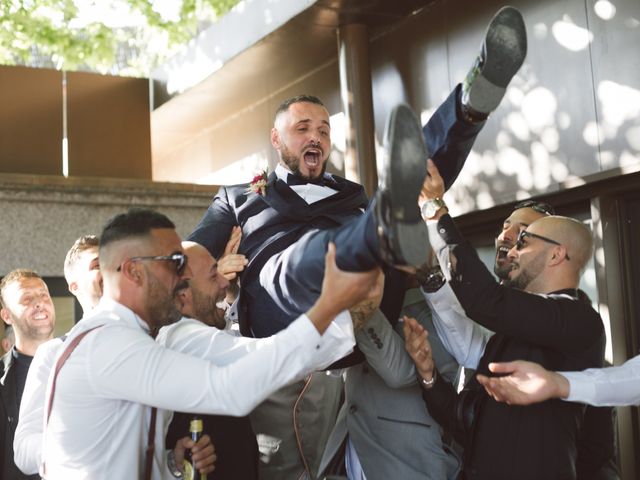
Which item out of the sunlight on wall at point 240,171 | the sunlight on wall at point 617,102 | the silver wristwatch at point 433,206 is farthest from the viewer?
the sunlight on wall at point 240,171

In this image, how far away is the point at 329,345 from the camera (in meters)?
2.97

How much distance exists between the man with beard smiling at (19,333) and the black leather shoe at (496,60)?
289cm

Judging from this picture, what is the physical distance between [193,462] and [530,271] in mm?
1560

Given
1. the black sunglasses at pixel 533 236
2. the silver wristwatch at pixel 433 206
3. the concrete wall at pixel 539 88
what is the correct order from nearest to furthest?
the silver wristwatch at pixel 433 206
the black sunglasses at pixel 533 236
the concrete wall at pixel 539 88

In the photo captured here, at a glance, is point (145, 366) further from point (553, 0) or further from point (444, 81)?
point (444, 81)

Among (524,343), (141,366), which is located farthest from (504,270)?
(141,366)

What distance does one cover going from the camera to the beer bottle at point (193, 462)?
3.33 metres

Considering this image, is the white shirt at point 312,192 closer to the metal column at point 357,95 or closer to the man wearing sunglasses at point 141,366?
the man wearing sunglasses at point 141,366

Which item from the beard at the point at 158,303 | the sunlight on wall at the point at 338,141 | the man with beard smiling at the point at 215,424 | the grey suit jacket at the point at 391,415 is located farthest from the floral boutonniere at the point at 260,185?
the sunlight on wall at the point at 338,141

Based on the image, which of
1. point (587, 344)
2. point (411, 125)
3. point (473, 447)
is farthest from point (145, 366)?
point (587, 344)

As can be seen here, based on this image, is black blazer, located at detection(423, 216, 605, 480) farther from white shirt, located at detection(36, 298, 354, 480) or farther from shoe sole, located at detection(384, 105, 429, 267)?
shoe sole, located at detection(384, 105, 429, 267)

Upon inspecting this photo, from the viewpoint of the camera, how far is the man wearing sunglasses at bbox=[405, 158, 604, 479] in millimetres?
3484

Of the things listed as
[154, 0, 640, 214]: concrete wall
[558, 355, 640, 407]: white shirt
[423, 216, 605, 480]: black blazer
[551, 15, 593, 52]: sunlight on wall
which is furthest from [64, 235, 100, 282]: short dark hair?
[551, 15, 593, 52]: sunlight on wall

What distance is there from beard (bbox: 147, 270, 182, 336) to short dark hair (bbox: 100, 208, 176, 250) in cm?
15
